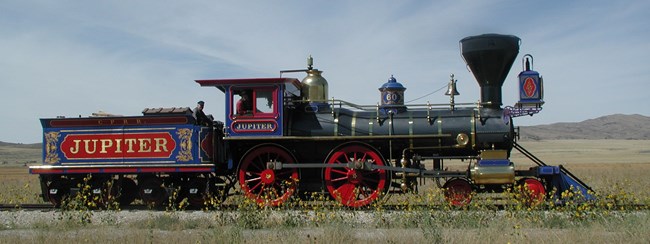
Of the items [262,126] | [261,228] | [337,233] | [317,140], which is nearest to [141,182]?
[262,126]

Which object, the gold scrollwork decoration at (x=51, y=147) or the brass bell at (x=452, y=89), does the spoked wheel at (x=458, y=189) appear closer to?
the brass bell at (x=452, y=89)

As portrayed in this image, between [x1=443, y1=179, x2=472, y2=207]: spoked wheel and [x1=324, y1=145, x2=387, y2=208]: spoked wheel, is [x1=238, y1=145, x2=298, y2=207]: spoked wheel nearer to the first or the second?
[x1=324, y1=145, x2=387, y2=208]: spoked wheel

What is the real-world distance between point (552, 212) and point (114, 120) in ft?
30.3

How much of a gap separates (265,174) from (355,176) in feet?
6.34

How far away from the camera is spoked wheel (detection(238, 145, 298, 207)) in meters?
Result: 12.9

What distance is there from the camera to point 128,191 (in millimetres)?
13953

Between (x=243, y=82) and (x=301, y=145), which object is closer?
(x=243, y=82)

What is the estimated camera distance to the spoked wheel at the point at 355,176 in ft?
41.4

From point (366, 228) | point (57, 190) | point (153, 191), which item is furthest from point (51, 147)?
point (366, 228)

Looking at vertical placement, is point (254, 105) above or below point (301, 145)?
above

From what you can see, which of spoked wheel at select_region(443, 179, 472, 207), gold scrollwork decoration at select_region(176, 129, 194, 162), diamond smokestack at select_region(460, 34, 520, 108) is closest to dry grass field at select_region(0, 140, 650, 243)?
spoked wheel at select_region(443, 179, 472, 207)

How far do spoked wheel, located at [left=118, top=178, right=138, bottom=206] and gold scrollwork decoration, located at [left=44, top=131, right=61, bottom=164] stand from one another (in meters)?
1.53

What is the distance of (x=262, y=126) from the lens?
12.8 meters

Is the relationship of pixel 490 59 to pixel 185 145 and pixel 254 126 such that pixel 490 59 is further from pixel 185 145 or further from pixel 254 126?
pixel 185 145
